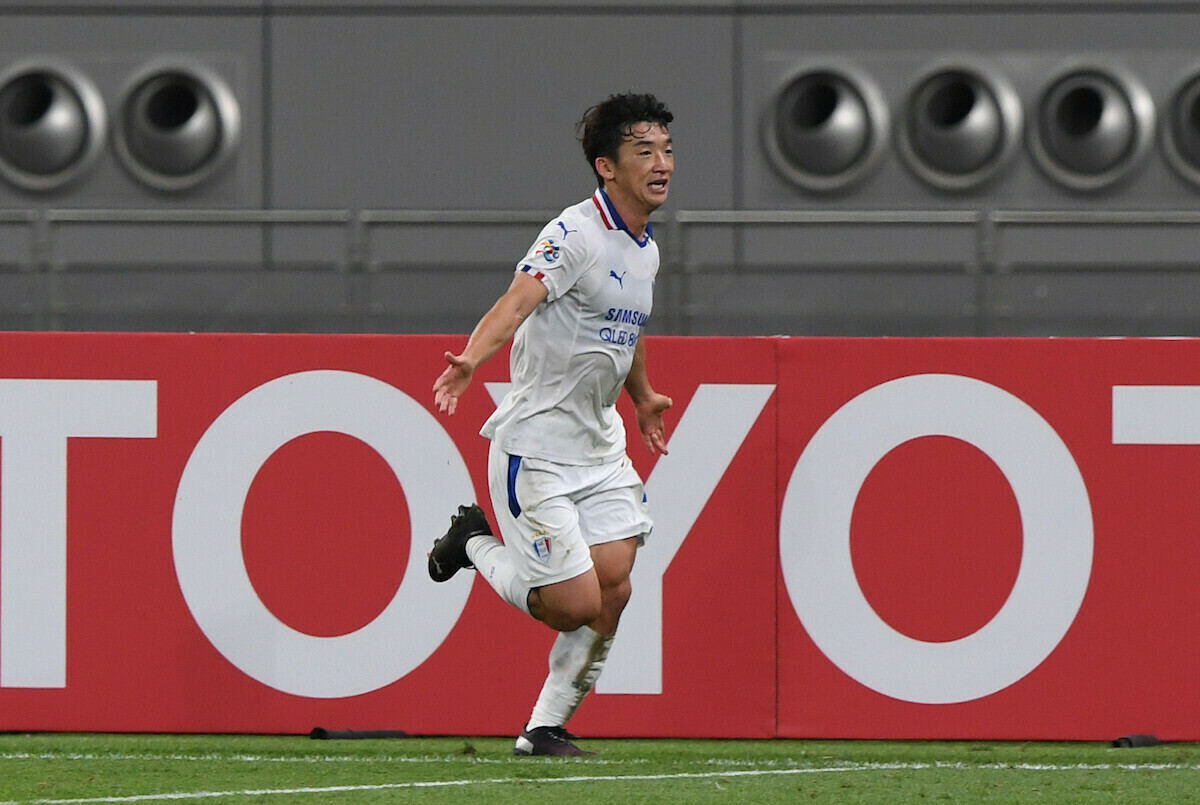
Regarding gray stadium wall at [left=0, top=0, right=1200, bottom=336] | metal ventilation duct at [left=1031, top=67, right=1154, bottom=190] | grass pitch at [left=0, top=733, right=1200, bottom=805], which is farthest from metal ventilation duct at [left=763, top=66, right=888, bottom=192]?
grass pitch at [left=0, top=733, right=1200, bottom=805]

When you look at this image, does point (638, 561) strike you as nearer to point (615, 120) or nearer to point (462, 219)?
point (615, 120)

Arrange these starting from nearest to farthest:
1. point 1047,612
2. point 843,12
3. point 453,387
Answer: point 453,387 < point 1047,612 < point 843,12

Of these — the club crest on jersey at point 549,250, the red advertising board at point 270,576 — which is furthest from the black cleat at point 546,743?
the club crest on jersey at point 549,250

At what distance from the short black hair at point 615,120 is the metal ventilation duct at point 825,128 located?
612cm

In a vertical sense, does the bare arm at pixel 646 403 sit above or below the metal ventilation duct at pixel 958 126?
below

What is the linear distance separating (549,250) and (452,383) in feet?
2.22

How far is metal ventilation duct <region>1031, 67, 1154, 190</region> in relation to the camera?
1278 cm

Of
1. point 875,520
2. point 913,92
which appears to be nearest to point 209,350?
point 875,520

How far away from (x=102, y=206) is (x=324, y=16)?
181 centimetres

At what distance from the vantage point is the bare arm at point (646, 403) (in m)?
6.78

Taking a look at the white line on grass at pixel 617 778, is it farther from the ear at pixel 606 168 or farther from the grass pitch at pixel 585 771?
the ear at pixel 606 168

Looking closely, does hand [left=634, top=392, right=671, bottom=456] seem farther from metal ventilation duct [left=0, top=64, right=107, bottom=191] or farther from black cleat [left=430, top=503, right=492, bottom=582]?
metal ventilation duct [left=0, top=64, right=107, bottom=191]

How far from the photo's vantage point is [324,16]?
41.4ft

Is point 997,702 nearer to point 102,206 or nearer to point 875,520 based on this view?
point 875,520
